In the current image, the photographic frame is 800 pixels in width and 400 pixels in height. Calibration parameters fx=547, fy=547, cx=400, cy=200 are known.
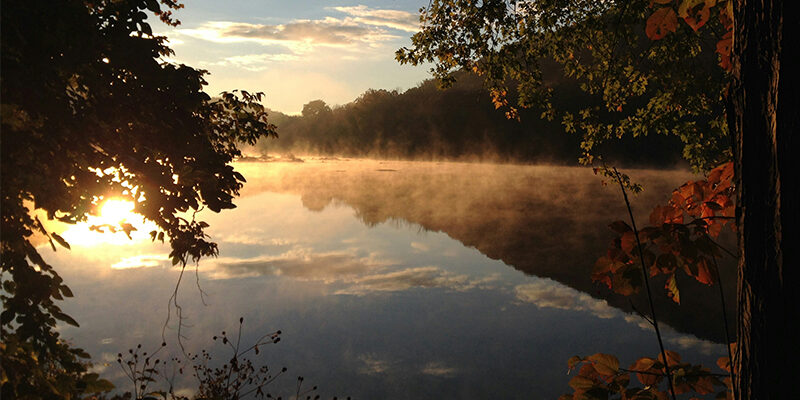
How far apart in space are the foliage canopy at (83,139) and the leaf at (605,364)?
339 cm

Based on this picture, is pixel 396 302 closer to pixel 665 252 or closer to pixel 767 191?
pixel 665 252

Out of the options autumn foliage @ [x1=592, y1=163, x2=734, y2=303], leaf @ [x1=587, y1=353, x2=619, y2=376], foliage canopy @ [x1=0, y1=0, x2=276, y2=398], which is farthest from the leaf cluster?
foliage canopy @ [x1=0, y1=0, x2=276, y2=398]

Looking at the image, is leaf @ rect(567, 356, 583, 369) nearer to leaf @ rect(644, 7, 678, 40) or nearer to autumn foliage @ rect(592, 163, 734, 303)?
autumn foliage @ rect(592, 163, 734, 303)

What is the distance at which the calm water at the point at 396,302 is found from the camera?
18.4m

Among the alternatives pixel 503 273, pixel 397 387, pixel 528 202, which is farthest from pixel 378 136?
pixel 397 387

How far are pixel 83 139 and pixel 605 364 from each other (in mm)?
5945

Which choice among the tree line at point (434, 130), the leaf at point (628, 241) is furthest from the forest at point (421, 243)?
the tree line at point (434, 130)

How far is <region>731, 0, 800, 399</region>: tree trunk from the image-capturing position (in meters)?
1.85

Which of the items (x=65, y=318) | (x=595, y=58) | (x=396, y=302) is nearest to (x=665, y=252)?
(x=65, y=318)

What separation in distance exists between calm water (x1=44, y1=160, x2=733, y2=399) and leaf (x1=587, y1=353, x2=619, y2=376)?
1464 centimetres

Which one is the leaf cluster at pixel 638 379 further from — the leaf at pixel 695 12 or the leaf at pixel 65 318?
the leaf at pixel 65 318

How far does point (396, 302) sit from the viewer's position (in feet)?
87.2

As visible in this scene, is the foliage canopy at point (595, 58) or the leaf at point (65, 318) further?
the foliage canopy at point (595, 58)

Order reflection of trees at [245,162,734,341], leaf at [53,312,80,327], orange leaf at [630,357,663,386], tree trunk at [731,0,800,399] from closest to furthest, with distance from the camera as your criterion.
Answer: tree trunk at [731,0,800,399] → orange leaf at [630,357,663,386] → leaf at [53,312,80,327] → reflection of trees at [245,162,734,341]
